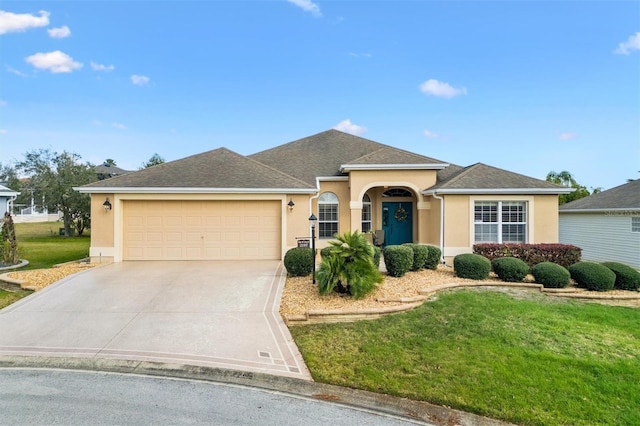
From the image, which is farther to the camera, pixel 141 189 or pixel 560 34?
pixel 560 34

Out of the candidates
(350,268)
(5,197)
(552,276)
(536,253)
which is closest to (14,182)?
(5,197)

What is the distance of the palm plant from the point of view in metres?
7.63

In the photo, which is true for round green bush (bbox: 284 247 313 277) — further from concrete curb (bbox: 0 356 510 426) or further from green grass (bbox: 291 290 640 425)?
concrete curb (bbox: 0 356 510 426)

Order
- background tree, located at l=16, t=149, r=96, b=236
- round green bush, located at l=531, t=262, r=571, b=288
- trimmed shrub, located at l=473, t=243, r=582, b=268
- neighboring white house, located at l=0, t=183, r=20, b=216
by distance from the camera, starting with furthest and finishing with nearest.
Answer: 1. background tree, located at l=16, t=149, r=96, b=236
2. neighboring white house, located at l=0, t=183, r=20, b=216
3. trimmed shrub, located at l=473, t=243, r=582, b=268
4. round green bush, located at l=531, t=262, r=571, b=288

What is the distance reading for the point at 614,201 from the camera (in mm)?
15852

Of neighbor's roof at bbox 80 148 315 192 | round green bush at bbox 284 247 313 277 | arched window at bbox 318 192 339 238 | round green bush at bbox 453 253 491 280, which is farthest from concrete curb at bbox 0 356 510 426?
arched window at bbox 318 192 339 238

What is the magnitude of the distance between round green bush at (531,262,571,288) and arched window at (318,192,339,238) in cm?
788

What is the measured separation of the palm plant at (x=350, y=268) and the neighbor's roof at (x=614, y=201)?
1390cm

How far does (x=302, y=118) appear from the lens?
25250mm

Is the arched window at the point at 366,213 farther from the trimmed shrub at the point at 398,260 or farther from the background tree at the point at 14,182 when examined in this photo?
the background tree at the point at 14,182

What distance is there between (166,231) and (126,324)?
21.9 feet

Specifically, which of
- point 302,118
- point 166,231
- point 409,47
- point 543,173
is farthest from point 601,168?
point 166,231

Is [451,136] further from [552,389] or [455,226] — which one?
[552,389]

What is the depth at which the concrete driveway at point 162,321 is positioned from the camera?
5.22 m
